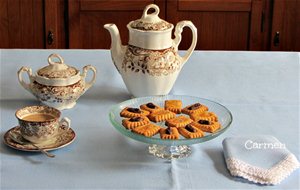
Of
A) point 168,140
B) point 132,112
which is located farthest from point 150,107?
point 168,140

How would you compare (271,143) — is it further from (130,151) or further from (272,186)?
(130,151)

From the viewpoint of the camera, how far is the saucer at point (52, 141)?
1087 mm

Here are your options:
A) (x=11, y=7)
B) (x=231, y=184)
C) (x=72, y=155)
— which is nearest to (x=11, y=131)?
(x=72, y=155)

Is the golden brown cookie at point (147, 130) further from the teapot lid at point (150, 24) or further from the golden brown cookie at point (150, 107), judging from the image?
the teapot lid at point (150, 24)

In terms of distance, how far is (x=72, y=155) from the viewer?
3.57 ft

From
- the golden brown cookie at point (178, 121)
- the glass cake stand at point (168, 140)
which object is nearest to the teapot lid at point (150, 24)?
the glass cake stand at point (168, 140)

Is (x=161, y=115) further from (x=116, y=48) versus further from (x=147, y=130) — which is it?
(x=116, y=48)

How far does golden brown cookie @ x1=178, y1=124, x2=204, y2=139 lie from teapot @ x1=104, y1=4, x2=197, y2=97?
27 cm

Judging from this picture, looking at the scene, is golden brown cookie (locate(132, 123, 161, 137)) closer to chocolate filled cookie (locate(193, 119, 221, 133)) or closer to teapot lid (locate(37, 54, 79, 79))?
chocolate filled cookie (locate(193, 119, 221, 133))

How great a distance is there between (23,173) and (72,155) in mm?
105

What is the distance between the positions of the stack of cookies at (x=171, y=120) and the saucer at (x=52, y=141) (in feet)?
0.37

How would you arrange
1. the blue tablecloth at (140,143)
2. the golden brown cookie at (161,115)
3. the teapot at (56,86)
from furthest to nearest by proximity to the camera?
the teapot at (56,86) < the golden brown cookie at (161,115) < the blue tablecloth at (140,143)

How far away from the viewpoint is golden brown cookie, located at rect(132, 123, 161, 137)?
A: 104 centimetres

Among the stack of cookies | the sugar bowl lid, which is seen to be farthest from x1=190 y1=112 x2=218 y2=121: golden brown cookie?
the sugar bowl lid
